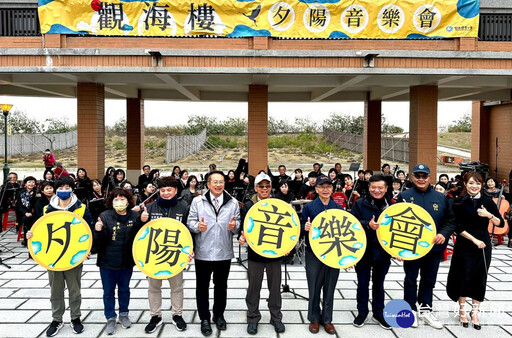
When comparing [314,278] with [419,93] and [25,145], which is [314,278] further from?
[25,145]

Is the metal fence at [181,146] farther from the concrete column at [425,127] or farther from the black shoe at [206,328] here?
the black shoe at [206,328]

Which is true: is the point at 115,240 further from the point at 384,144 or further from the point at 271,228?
the point at 384,144

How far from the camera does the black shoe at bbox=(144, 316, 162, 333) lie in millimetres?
4086

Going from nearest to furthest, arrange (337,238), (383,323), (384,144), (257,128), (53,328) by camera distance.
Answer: (53,328)
(337,238)
(383,323)
(257,128)
(384,144)

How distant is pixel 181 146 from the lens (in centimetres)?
3269

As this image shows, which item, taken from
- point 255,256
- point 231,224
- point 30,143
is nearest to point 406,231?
point 255,256

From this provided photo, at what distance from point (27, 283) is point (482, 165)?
63.2 feet

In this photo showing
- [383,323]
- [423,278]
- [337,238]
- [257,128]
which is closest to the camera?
[337,238]

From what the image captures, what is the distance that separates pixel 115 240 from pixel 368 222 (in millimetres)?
2915

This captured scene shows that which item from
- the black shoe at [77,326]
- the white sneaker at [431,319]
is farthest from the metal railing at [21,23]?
the white sneaker at [431,319]

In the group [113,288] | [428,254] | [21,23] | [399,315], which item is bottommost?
[399,315]

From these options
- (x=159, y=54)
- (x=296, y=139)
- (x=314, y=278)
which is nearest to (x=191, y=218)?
(x=314, y=278)

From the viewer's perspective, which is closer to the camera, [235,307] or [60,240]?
[60,240]

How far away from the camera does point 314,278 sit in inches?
164
